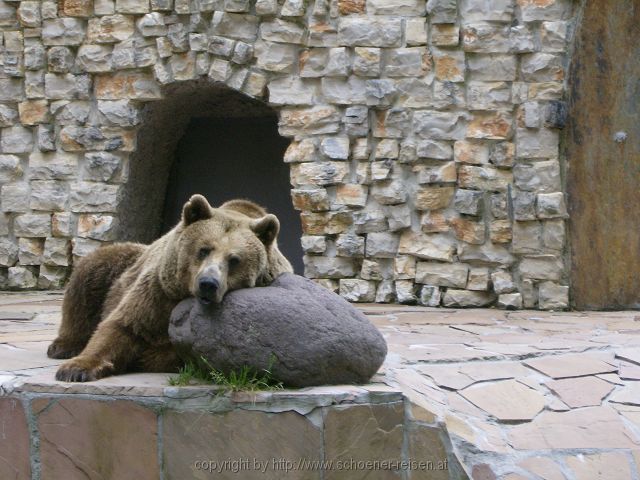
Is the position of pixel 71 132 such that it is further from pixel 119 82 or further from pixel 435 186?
pixel 435 186

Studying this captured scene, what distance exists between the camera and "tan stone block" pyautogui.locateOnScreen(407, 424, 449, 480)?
4027 mm

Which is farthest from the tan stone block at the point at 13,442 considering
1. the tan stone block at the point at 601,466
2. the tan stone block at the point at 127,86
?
the tan stone block at the point at 127,86

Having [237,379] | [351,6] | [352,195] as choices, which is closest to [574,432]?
[237,379]

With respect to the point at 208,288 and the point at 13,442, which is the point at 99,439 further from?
the point at 208,288

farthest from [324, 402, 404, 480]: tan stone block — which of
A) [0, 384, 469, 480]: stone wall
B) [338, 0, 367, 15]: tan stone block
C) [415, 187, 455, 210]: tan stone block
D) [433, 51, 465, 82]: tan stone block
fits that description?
[338, 0, 367, 15]: tan stone block

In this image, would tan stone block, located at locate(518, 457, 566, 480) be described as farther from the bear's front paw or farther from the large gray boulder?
the bear's front paw

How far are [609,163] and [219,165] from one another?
4014mm

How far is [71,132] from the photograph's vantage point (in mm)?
8492

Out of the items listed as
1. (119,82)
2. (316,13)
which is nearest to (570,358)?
(316,13)

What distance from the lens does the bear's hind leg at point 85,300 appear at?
4793mm

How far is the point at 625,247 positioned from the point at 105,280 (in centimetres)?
429

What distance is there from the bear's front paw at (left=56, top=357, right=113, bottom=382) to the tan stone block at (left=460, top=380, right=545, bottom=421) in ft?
5.57

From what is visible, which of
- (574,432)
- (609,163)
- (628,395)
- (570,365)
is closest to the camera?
(574,432)

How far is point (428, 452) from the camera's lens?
4055mm
